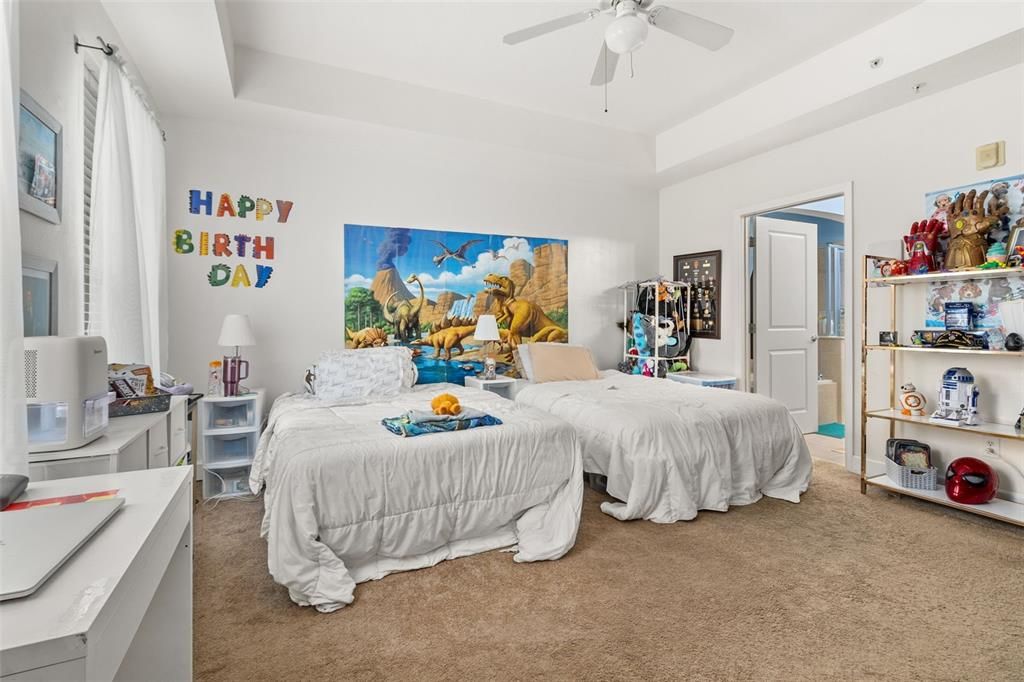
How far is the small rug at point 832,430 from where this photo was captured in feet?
16.8

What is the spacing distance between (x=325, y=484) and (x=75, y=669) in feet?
4.92

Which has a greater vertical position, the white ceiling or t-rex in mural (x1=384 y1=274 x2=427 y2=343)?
the white ceiling

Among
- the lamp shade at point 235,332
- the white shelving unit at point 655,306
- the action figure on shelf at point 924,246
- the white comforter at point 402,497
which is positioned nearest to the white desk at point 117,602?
the white comforter at point 402,497

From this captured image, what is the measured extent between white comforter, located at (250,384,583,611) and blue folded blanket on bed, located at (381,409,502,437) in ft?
0.15

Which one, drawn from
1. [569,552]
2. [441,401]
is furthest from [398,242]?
[569,552]

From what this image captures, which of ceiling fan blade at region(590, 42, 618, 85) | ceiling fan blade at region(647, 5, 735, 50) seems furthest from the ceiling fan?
ceiling fan blade at region(590, 42, 618, 85)

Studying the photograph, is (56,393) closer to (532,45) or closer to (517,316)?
(532,45)

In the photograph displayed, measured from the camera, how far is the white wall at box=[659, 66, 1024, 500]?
298cm

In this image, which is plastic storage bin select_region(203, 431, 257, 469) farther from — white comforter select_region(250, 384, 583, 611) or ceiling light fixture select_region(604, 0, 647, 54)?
ceiling light fixture select_region(604, 0, 647, 54)

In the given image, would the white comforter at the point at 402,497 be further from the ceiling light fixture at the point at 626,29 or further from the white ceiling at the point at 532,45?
the white ceiling at the point at 532,45

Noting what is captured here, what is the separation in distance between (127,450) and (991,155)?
463 cm

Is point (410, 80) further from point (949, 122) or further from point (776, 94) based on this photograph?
point (949, 122)

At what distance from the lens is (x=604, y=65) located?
2.85 meters

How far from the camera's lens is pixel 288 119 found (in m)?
3.66
